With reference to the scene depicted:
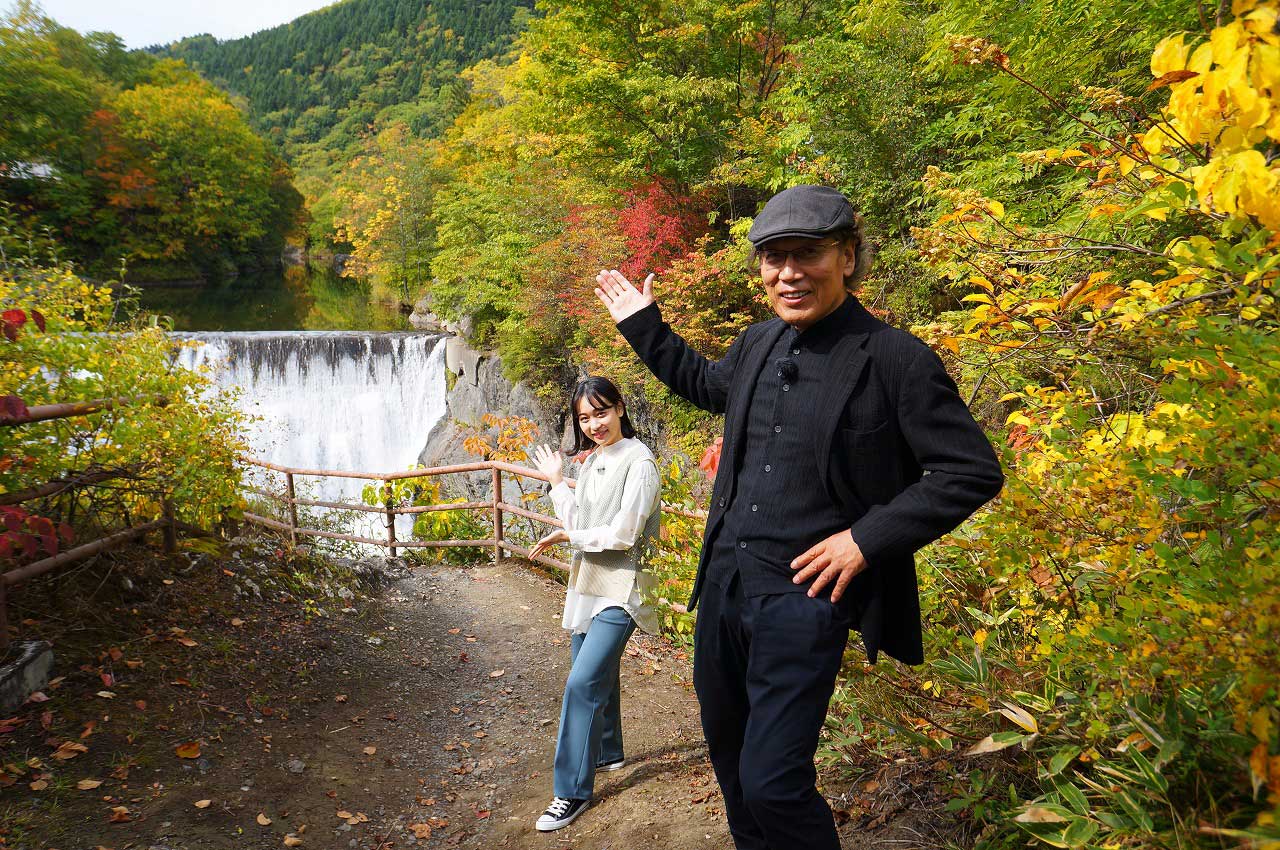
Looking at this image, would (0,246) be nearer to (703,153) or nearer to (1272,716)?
(1272,716)

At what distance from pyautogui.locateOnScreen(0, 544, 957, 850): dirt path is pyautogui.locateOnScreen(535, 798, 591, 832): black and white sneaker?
5cm

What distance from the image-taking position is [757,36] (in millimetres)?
13148

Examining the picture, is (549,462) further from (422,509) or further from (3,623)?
(422,509)

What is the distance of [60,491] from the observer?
3182 mm

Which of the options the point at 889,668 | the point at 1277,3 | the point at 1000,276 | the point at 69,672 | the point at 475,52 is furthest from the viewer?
the point at 475,52

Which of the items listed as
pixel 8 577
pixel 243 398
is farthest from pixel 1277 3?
pixel 243 398

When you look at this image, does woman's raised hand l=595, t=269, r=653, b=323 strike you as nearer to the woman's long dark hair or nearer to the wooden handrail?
the woman's long dark hair

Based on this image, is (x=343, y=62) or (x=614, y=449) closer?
(x=614, y=449)

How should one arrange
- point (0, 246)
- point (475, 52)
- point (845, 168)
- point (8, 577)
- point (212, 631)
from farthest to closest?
point (475, 52), point (845, 168), point (0, 246), point (212, 631), point (8, 577)

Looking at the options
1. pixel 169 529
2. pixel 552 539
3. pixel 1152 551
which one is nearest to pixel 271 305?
pixel 169 529

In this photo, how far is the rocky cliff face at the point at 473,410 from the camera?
54.9 feet

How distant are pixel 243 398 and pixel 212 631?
1645cm

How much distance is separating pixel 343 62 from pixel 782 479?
119m

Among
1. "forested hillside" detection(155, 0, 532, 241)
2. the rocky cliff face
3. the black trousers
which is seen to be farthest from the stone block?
"forested hillside" detection(155, 0, 532, 241)
